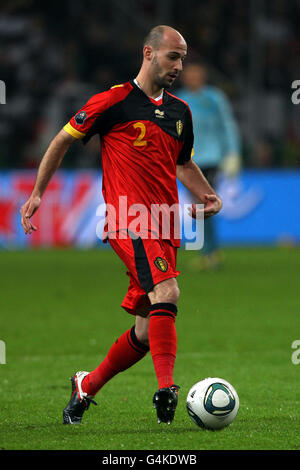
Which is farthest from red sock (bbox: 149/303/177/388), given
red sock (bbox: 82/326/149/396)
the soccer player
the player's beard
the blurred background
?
the blurred background

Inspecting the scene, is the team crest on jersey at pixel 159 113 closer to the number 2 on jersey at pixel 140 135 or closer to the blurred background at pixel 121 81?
the number 2 on jersey at pixel 140 135

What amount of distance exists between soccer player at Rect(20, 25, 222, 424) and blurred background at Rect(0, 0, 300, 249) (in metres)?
9.96

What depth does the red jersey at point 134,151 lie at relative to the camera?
4.47m

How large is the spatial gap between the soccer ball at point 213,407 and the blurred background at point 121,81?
10426 millimetres

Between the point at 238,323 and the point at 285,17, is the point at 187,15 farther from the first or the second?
the point at 238,323

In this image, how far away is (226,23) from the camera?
21.7 meters

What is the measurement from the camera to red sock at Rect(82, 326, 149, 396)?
178 inches

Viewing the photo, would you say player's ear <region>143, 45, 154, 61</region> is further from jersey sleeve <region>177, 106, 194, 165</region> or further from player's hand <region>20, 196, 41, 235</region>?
player's hand <region>20, 196, 41, 235</region>

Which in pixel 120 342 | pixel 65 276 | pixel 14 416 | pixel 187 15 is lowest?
pixel 14 416

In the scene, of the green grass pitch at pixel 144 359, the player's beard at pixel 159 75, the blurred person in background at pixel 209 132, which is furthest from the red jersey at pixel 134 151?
the blurred person in background at pixel 209 132

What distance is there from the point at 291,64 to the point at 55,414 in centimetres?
1819

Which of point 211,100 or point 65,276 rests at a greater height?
point 211,100

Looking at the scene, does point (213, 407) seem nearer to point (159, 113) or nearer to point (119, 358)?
point (119, 358)

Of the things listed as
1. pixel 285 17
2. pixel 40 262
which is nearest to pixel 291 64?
pixel 285 17
